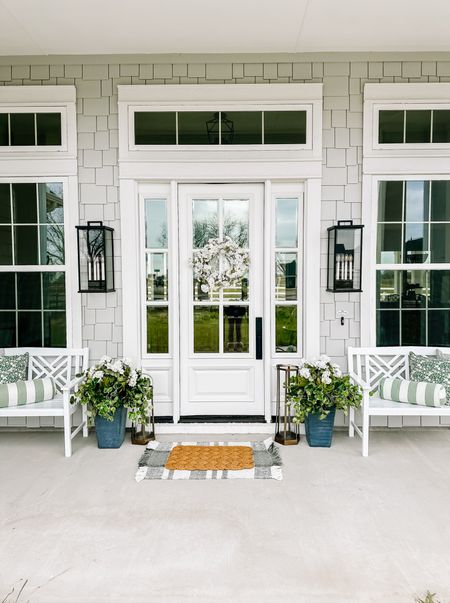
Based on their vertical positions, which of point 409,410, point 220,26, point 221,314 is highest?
point 220,26

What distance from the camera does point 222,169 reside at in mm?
4238

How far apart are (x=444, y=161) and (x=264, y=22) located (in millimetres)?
1939

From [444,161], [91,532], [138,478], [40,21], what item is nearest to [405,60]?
[444,161]

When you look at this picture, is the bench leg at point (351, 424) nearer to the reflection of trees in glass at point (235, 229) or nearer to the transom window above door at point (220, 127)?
the reflection of trees in glass at point (235, 229)

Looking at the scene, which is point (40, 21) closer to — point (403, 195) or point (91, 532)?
point (403, 195)

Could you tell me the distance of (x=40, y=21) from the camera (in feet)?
12.0

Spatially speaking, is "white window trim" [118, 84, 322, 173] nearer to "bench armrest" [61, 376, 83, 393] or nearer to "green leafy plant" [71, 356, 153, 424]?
"green leafy plant" [71, 356, 153, 424]

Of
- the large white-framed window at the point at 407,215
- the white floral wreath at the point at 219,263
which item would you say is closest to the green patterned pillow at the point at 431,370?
the large white-framed window at the point at 407,215

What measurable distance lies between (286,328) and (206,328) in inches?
29.1

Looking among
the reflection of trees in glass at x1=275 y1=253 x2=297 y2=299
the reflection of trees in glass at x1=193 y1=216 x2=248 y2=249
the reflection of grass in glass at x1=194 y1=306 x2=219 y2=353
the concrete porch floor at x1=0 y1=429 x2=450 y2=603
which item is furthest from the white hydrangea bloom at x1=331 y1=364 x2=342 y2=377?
the reflection of trees in glass at x1=193 y1=216 x2=248 y2=249

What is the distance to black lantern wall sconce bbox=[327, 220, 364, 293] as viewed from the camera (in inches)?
164

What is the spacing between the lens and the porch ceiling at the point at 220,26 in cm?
348

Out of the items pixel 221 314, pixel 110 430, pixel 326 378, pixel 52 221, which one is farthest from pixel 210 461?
pixel 52 221

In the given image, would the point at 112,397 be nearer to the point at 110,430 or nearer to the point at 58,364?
the point at 110,430
